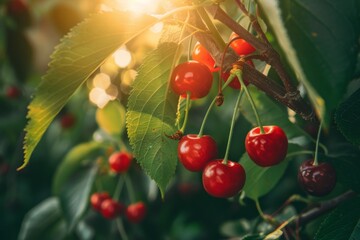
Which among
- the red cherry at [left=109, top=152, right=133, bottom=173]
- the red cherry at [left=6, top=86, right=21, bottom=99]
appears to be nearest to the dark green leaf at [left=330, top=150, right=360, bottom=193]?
the red cherry at [left=109, top=152, right=133, bottom=173]

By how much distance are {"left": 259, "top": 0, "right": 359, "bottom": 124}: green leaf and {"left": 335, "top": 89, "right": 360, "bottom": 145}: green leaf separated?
0.42 m

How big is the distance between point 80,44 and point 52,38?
3.17m

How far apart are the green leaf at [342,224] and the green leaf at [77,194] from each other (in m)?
1.40

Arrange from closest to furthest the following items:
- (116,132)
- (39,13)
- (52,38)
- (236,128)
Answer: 1. (116,132)
2. (236,128)
3. (39,13)
4. (52,38)

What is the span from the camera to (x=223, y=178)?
113 cm

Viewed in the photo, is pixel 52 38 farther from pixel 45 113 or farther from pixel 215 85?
pixel 45 113

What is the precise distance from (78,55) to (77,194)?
5.03ft

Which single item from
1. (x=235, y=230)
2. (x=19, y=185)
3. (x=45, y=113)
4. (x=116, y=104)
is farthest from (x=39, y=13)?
(x=45, y=113)

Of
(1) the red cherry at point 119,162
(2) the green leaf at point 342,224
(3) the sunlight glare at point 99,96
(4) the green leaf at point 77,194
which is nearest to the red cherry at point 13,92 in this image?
(3) the sunlight glare at point 99,96

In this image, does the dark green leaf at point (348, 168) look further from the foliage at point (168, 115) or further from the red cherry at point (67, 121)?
the red cherry at point (67, 121)

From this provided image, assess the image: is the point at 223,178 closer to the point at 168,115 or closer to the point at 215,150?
the point at 215,150

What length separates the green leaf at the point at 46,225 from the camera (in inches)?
105

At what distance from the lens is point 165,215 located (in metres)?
3.05

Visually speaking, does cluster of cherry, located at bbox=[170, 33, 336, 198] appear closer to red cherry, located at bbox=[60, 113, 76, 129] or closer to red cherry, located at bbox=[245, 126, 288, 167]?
red cherry, located at bbox=[245, 126, 288, 167]
